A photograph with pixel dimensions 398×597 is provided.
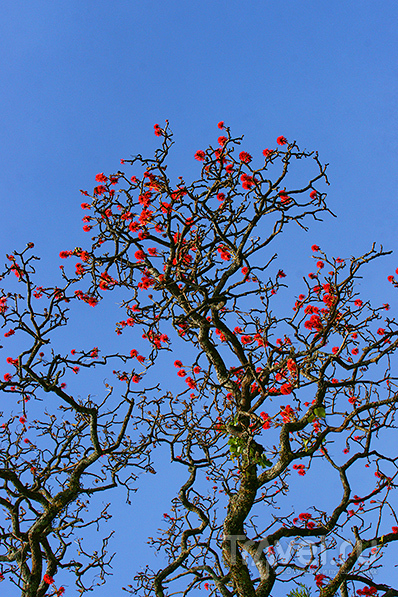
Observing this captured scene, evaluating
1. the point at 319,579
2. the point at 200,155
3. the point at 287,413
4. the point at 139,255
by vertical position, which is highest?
the point at 200,155

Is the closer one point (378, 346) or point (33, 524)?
point (378, 346)

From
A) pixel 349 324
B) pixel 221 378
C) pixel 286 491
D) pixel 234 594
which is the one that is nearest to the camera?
pixel 234 594

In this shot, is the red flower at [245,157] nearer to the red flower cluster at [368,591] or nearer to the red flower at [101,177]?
the red flower at [101,177]

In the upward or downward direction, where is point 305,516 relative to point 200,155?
downward

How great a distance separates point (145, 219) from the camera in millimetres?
5879

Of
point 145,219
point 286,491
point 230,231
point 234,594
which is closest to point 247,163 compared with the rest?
point 230,231

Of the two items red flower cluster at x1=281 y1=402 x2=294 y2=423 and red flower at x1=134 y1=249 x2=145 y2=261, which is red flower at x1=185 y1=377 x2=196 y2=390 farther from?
red flower at x1=134 y1=249 x2=145 y2=261

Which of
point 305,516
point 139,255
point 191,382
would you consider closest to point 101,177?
point 139,255

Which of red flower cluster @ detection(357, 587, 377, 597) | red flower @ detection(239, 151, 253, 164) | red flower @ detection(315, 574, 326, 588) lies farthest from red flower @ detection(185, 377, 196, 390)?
red flower cluster @ detection(357, 587, 377, 597)

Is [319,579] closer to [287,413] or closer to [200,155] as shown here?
[287,413]

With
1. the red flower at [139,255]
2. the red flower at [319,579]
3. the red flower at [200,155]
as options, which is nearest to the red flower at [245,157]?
the red flower at [200,155]

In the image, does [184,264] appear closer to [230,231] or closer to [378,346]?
[230,231]

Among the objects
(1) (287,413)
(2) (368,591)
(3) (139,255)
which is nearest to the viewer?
(1) (287,413)

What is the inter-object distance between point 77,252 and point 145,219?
1.08 m
